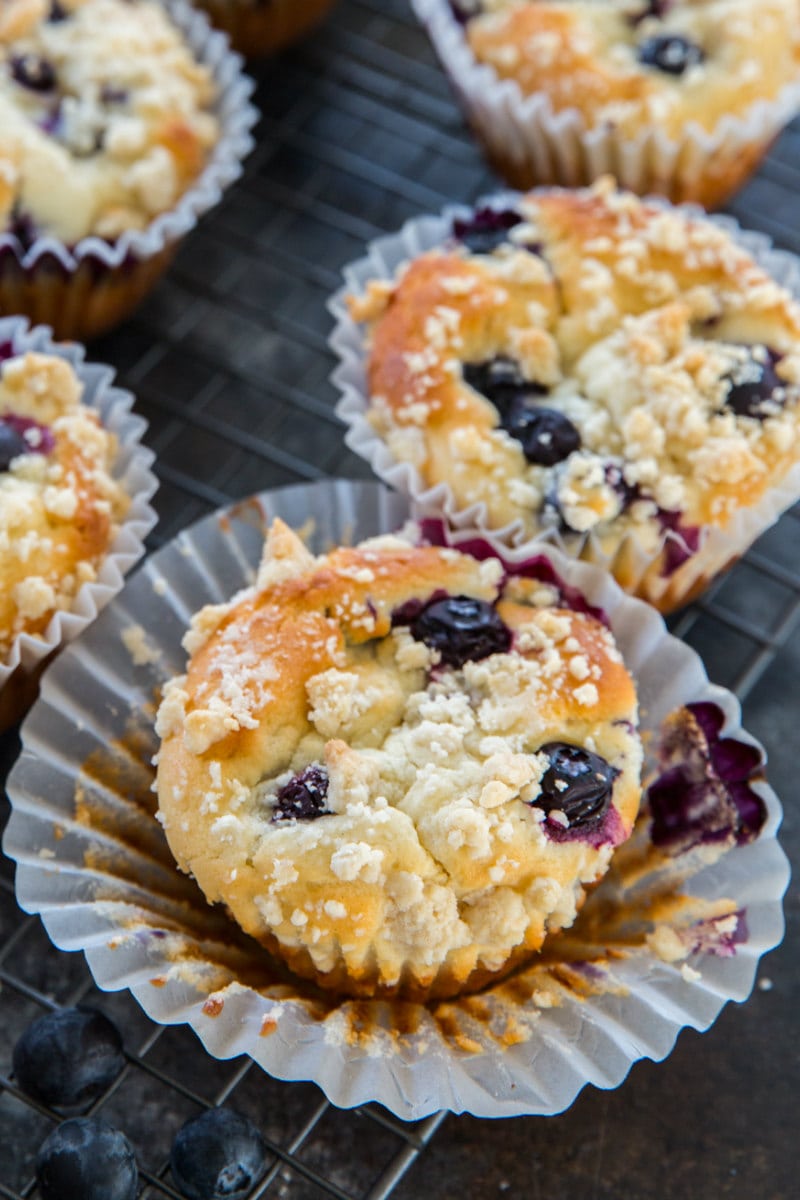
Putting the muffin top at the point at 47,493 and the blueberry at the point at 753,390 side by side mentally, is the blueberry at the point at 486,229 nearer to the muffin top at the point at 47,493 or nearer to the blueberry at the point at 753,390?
the blueberry at the point at 753,390

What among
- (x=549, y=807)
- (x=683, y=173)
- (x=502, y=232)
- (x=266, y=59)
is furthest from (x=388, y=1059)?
(x=266, y=59)

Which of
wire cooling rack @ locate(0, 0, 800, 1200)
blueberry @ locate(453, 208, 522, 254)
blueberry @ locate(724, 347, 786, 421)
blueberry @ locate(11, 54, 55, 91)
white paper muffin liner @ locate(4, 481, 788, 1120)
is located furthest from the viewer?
blueberry @ locate(11, 54, 55, 91)

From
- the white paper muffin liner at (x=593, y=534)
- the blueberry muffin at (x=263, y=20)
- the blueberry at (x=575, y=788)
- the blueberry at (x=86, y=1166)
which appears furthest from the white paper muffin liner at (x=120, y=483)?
the blueberry muffin at (x=263, y=20)

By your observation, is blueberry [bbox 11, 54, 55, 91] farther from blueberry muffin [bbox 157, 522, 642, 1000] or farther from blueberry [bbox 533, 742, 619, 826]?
blueberry [bbox 533, 742, 619, 826]

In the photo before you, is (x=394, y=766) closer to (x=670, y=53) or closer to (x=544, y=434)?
(x=544, y=434)

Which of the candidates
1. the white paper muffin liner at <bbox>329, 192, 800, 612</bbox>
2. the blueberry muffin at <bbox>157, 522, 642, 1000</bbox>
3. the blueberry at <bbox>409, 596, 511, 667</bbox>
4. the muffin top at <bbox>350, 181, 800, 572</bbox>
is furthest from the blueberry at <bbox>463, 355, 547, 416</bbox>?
the blueberry at <bbox>409, 596, 511, 667</bbox>

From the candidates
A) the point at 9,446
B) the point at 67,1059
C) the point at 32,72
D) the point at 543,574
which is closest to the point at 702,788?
the point at 543,574
